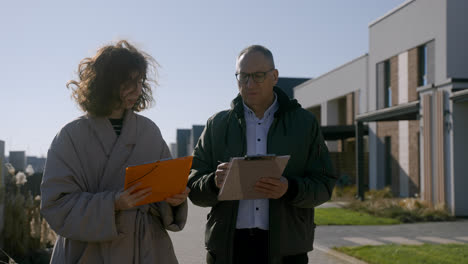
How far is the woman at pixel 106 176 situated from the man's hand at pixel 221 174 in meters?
0.28

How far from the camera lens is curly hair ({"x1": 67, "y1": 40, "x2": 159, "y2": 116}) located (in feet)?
9.82

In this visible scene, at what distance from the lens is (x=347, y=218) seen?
14406 millimetres

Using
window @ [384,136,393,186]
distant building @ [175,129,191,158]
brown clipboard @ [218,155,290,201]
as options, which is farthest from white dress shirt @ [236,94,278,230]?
distant building @ [175,129,191,158]

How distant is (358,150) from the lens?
20.3 m

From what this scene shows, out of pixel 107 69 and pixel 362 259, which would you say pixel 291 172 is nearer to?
pixel 107 69

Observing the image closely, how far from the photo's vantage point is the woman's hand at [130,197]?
9.16ft

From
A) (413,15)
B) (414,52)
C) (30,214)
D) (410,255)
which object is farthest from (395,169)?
(30,214)

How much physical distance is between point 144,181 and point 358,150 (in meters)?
18.3

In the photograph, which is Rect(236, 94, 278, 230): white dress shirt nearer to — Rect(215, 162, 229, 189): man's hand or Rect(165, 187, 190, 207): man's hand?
Rect(215, 162, 229, 189): man's hand

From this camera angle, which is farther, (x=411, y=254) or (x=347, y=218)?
(x=347, y=218)

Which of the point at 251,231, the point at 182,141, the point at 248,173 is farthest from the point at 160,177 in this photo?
Result: the point at 182,141

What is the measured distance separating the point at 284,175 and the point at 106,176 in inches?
49.4

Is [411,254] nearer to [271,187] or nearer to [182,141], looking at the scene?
[271,187]

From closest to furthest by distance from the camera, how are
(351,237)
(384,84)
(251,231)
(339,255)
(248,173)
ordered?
(248,173) < (251,231) < (339,255) < (351,237) < (384,84)
